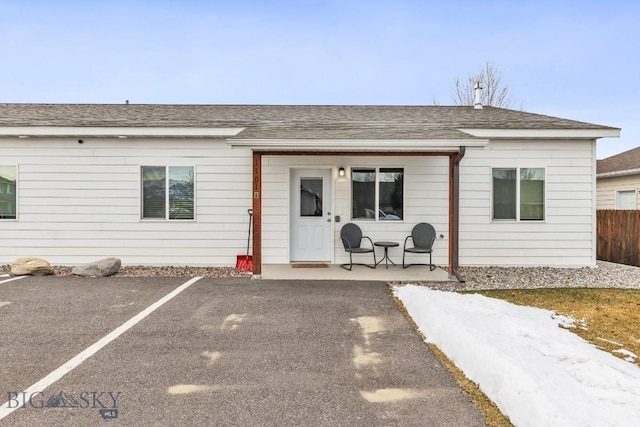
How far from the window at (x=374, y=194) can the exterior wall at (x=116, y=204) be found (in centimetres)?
230

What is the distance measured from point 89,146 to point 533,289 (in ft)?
29.2

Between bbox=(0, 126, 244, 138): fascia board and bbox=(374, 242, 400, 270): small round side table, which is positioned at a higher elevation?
bbox=(0, 126, 244, 138): fascia board

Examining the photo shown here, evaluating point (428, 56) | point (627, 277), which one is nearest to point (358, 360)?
point (627, 277)

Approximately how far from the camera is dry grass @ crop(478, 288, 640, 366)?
12.4 feet

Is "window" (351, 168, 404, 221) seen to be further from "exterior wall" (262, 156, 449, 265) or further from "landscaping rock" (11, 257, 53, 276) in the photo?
"landscaping rock" (11, 257, 53, 276)

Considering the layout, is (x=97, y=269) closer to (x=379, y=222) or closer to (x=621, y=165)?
(x=379, y=222)

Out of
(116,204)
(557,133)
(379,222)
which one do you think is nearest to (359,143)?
(379,222)

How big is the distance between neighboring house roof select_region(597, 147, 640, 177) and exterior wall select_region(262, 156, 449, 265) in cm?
806

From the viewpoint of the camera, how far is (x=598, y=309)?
488 centimetres

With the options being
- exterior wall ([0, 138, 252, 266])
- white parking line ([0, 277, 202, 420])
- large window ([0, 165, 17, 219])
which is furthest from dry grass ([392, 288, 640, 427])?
large window ([0, 165, 17, 219])

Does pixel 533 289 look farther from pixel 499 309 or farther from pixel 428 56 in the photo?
pixel 428 56

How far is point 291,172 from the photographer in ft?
26.1

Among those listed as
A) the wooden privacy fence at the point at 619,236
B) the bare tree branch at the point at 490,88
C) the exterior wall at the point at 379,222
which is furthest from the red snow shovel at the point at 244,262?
the bare tree branch at the point at 490,88

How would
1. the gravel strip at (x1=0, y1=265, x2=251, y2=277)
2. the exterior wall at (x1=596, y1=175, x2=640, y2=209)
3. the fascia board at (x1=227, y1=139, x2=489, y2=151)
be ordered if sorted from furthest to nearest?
the exterior wall at (x1=596, y1=175, x2=640, y2=209)
the gravel strip at (x1=0, y1=265, x2=251, y2=277)
the fascia board at (x1=227, y1=139, x2=489, y2=151)
